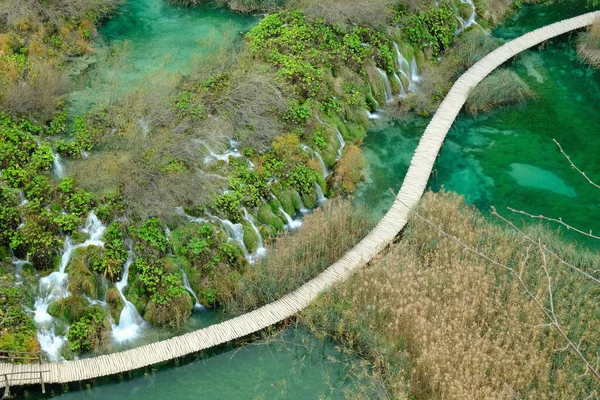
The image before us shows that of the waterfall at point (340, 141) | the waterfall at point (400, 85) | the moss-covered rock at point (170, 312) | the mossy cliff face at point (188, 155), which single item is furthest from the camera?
the waterfall at point (400, 85)

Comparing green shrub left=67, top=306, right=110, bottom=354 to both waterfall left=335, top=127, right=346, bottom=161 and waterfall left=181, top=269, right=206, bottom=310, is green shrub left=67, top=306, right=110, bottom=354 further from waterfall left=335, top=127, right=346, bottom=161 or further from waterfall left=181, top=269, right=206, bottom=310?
waterfall left=335, top=127, right=346, bottom=161

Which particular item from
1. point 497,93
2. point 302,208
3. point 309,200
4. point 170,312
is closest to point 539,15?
point 497,93

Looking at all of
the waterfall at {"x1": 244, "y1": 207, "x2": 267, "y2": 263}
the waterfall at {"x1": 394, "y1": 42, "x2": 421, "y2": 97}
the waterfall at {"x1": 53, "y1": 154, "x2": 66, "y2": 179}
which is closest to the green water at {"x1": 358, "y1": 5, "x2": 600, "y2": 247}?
the waterfall at {"x1": 394, "y1": 42, "x2": 421, "y2": 97}

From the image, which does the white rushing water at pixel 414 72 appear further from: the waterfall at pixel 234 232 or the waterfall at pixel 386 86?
the waterfall at pixel 234 232

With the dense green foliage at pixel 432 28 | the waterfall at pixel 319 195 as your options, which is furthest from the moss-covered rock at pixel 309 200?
the dense green foliage at pixel 432 28

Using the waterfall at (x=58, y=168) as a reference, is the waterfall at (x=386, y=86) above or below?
above

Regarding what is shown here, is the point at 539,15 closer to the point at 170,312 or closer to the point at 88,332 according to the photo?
the point at 170,312
